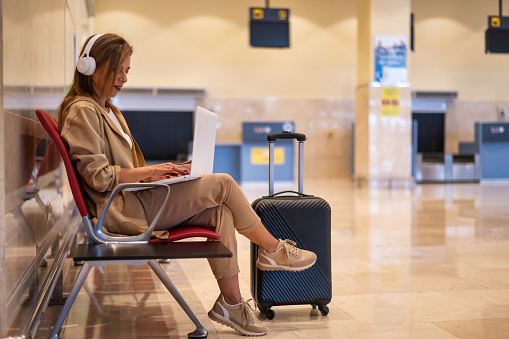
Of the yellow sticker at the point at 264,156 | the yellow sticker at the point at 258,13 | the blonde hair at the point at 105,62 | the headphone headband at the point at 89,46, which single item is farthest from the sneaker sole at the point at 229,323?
the yellow sticker at the point at 264,156

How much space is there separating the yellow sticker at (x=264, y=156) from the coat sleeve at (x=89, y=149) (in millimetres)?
10168

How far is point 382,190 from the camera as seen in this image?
1126 centimetres

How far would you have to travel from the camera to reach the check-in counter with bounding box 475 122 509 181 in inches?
533

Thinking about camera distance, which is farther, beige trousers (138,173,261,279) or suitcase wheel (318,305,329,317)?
suitcase wheel (318,305,329,317)

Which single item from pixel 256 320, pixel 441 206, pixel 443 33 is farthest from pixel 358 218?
pixel 443 33

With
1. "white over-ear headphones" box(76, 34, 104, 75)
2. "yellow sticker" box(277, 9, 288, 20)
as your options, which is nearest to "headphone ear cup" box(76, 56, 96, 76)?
"white over-ear headphones" box(76, 34, 104, 75)

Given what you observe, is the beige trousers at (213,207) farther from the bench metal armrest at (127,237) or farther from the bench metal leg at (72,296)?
the bench metal leg at (72,296)

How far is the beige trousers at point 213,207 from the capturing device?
2.39m

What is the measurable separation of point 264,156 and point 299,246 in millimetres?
9987

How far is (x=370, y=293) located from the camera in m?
3.18

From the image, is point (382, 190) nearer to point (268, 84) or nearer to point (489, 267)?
point (268, 84)

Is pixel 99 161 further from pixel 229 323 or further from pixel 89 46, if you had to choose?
pixel 229 323

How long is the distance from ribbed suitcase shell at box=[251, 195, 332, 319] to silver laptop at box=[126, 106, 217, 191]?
39 cm

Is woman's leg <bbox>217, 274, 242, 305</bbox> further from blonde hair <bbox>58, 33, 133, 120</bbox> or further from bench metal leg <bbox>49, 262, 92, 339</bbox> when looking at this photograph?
blonde hair <bbox>58, 33, 133, 120</bbox>
